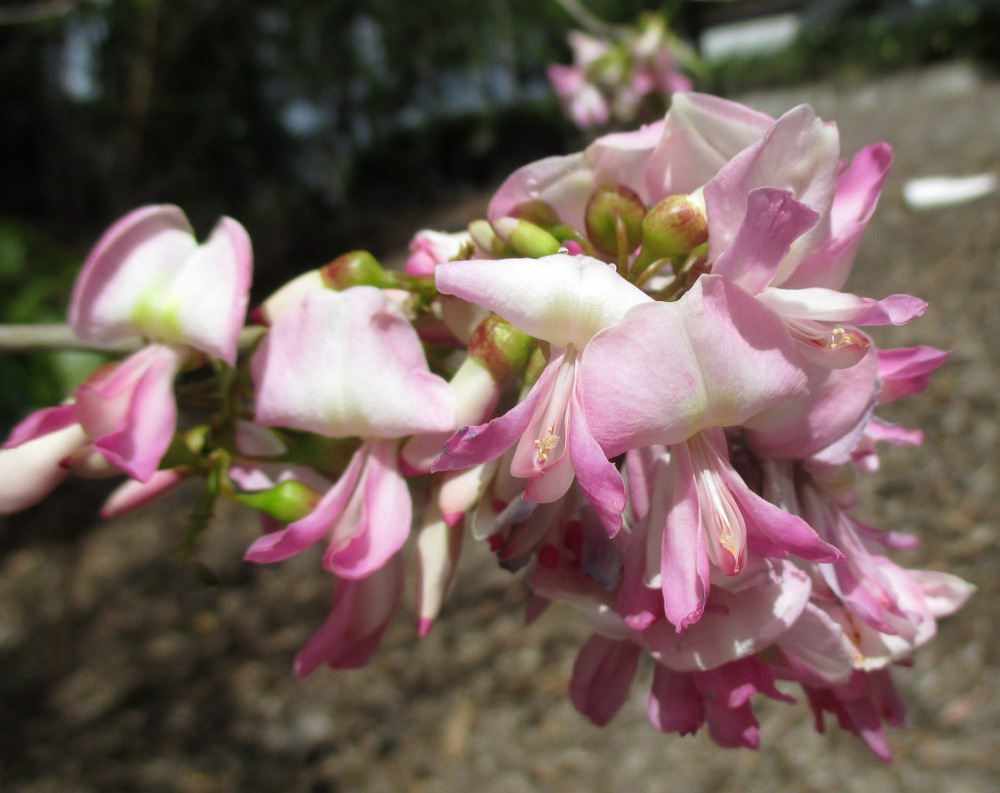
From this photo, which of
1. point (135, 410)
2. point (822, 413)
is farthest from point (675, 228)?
point (135, 410)

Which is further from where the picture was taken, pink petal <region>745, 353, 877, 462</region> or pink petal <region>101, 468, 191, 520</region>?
pink petal <region>101, 468, 191, 520</region>

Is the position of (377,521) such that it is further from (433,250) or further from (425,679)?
(425,679)

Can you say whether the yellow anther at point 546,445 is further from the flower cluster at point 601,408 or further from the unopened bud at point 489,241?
the unopened bud at point 489,241

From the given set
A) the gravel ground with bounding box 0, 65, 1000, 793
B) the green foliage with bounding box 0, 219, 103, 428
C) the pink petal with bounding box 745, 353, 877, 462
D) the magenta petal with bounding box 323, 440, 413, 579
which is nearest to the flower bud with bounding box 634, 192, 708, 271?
the pink petal with bounding box 745, 353, 877, 462

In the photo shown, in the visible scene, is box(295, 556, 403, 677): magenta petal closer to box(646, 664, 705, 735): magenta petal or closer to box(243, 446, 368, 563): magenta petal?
box(243, 446, 368, 563): magenta petal

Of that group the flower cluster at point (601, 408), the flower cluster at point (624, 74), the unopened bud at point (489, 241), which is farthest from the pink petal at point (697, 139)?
the flower cluster at point (624, 74)

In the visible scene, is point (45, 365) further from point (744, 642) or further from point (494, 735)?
point (494, 735)
